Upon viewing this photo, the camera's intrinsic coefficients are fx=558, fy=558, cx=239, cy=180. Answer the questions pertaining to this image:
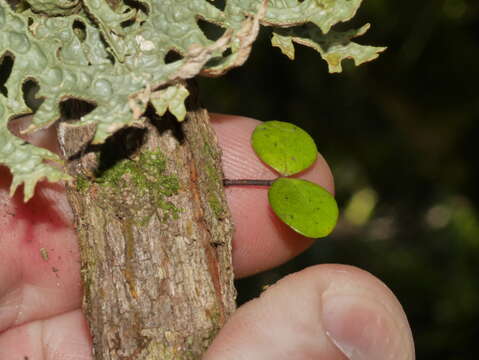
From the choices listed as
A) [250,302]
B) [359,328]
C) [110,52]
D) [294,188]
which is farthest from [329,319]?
Result: [110,52]

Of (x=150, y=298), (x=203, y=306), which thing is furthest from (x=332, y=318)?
(x=150, y=298)

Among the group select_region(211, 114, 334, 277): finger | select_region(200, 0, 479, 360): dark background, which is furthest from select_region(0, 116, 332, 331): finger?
select_region(200, 0, 479, 360): dark background

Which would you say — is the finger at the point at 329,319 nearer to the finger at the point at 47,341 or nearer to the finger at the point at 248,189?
the finger at the point at 248,189

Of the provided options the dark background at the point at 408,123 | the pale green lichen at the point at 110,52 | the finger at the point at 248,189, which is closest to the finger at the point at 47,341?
the finger at the point at 248,189

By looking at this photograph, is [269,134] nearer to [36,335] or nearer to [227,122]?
[227,122]

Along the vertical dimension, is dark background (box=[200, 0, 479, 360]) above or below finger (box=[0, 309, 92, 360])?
below

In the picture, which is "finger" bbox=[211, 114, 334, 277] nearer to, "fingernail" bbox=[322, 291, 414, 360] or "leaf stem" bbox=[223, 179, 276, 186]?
"leaf stem" bbox=[223, 179, 276, 186]
